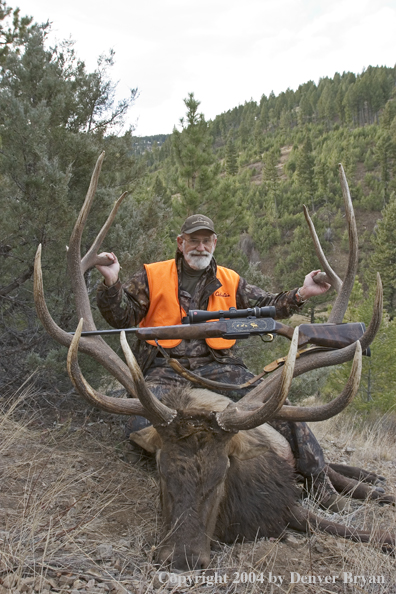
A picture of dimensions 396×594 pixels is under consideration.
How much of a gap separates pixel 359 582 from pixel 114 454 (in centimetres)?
212

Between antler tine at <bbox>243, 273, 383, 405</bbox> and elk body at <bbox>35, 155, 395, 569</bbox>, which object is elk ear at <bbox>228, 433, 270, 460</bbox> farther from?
antler tine at <bbox>243, 273, 383, 405</bbox>

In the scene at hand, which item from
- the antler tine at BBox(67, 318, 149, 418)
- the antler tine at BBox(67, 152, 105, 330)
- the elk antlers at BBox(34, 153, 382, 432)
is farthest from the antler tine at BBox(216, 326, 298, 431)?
the antler tine at BBox(67, 152, 105, 330)

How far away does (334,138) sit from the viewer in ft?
261

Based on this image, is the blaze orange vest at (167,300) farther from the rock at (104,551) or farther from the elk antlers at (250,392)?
the rock at (104,551)

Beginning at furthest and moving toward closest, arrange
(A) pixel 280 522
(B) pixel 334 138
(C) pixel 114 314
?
1. (B) pixel 334 138
2. (C) pixel 114 314
3. (A) pixel 280 522

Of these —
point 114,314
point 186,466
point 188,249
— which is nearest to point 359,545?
point 186,466

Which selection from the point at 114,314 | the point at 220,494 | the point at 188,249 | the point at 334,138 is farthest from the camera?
the point at 334,138

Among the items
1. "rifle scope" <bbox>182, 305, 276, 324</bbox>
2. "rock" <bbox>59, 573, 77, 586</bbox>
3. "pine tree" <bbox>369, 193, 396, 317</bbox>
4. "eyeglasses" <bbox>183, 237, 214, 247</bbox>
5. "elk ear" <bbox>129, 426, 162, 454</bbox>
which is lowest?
"pine tree" <bbox>369, 193, 396, 317</bbox>

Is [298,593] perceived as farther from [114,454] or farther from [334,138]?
[334,138]

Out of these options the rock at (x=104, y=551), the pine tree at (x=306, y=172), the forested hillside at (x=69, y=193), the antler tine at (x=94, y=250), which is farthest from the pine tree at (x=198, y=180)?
the pine tree at (x=306, y=172)

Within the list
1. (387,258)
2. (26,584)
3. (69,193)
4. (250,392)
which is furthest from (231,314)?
(387,258)

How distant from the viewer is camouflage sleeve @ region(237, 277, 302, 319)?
4086 mm

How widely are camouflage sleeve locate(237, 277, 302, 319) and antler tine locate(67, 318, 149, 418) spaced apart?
1770 millimetres

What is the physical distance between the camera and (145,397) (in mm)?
2475
